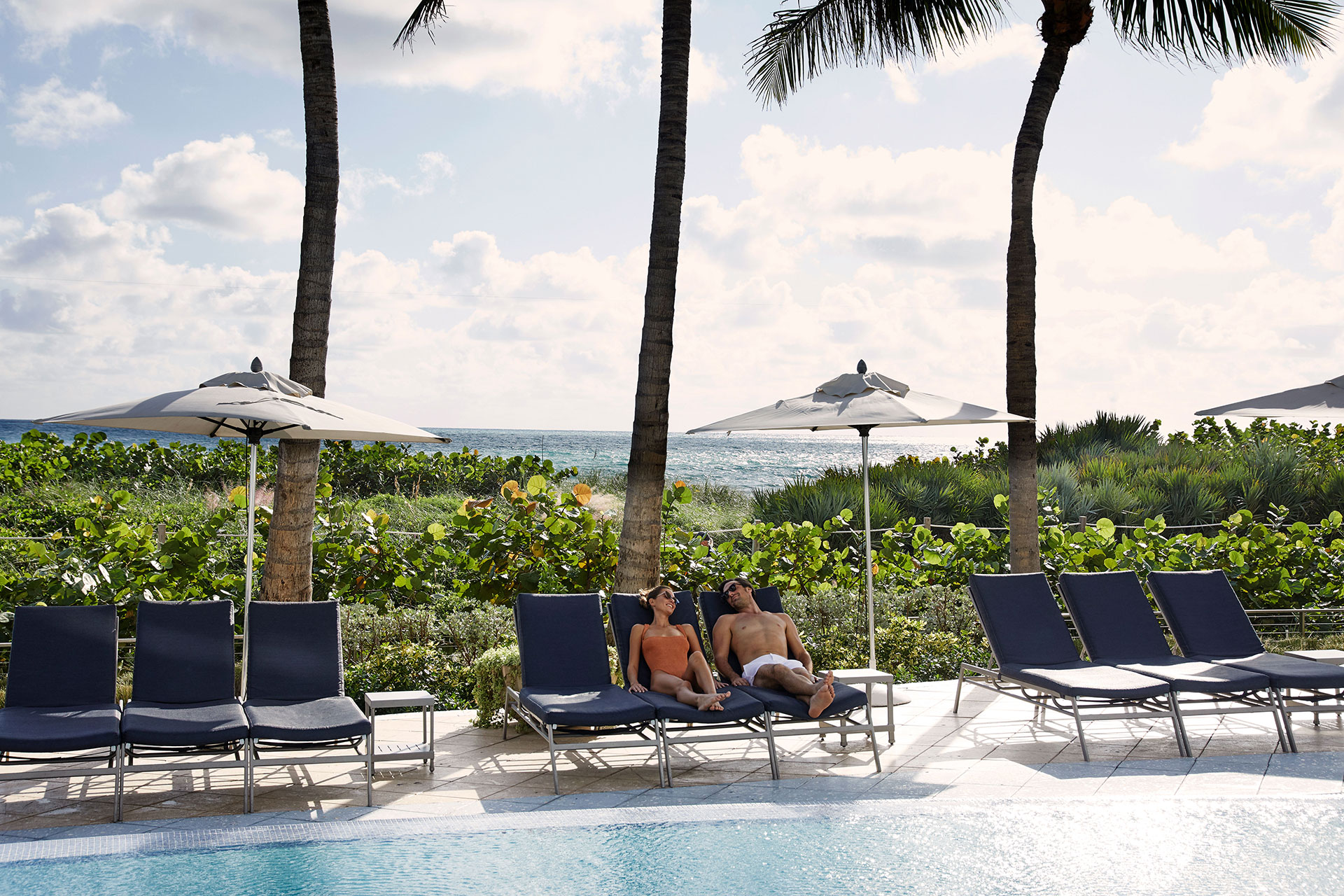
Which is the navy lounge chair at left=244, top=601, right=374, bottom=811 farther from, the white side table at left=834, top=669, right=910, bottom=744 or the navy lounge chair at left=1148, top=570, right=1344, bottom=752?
the navy lounge chair at left=1148, top=570, right=1344, bottom=752

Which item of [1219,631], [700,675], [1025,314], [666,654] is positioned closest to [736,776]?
[700,675]

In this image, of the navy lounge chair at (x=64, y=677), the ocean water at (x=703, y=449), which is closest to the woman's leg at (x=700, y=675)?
the navy lounge chair at (x=64, y=677)

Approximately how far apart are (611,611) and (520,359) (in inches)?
1043

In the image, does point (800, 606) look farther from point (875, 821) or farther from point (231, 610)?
point (231, 610)

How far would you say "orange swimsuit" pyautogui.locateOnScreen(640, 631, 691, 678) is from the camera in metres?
5.72

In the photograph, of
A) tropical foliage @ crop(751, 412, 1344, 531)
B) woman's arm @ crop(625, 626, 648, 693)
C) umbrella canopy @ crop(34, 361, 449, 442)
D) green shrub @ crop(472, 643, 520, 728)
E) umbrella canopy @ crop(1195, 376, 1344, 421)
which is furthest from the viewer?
tropical foliage @ crop(751, 412, 1344, 531)

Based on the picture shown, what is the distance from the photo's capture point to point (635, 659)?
226 inches

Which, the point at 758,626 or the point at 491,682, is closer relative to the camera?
the point at 758,626

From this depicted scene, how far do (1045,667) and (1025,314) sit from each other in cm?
316

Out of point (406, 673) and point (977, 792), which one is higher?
point (406, 673)

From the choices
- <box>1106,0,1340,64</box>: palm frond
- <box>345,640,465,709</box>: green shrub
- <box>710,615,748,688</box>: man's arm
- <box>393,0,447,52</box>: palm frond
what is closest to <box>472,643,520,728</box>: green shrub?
<box>345,640,465,709</box>: green shrub

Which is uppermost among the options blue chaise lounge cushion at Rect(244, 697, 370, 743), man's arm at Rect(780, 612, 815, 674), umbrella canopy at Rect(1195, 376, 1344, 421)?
umbrella canopy at Rect(1195, 376, 1344, 421)

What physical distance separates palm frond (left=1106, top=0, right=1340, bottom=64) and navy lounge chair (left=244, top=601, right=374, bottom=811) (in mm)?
7940

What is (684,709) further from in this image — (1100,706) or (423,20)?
(423,20)
